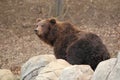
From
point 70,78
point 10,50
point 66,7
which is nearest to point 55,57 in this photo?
point 70,78

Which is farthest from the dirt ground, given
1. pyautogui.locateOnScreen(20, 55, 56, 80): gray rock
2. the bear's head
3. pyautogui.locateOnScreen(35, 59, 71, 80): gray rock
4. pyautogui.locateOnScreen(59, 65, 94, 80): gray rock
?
pyautogui.locateOnScreen(59, 65, 94, 80): gray rock

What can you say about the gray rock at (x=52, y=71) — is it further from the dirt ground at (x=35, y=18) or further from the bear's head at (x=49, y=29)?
the dirt ground at (x=35, y=18)

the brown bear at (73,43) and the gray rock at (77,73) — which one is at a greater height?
the gray rock at (77,73)

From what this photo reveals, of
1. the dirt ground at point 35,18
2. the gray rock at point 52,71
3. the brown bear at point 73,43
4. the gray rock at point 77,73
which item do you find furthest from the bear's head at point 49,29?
the dirt ground at point 35,18

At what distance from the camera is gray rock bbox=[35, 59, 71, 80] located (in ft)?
26.8

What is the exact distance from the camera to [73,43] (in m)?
9.28

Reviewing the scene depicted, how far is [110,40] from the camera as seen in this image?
47.5 ft

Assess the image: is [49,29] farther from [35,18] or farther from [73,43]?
[35,18]

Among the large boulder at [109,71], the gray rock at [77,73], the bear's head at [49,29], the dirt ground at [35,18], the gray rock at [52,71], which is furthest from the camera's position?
the dirt ground at [35,18]

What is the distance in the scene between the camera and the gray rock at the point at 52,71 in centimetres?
A: 816

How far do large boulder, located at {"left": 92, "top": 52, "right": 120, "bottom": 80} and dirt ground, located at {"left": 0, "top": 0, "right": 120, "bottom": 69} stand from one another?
6.86 metres

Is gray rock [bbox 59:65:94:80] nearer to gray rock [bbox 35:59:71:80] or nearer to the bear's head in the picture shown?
gray rock [bbox 35:59:71:80]

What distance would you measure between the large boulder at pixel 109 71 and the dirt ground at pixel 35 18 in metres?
6.86

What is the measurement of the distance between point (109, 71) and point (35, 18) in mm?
10023
